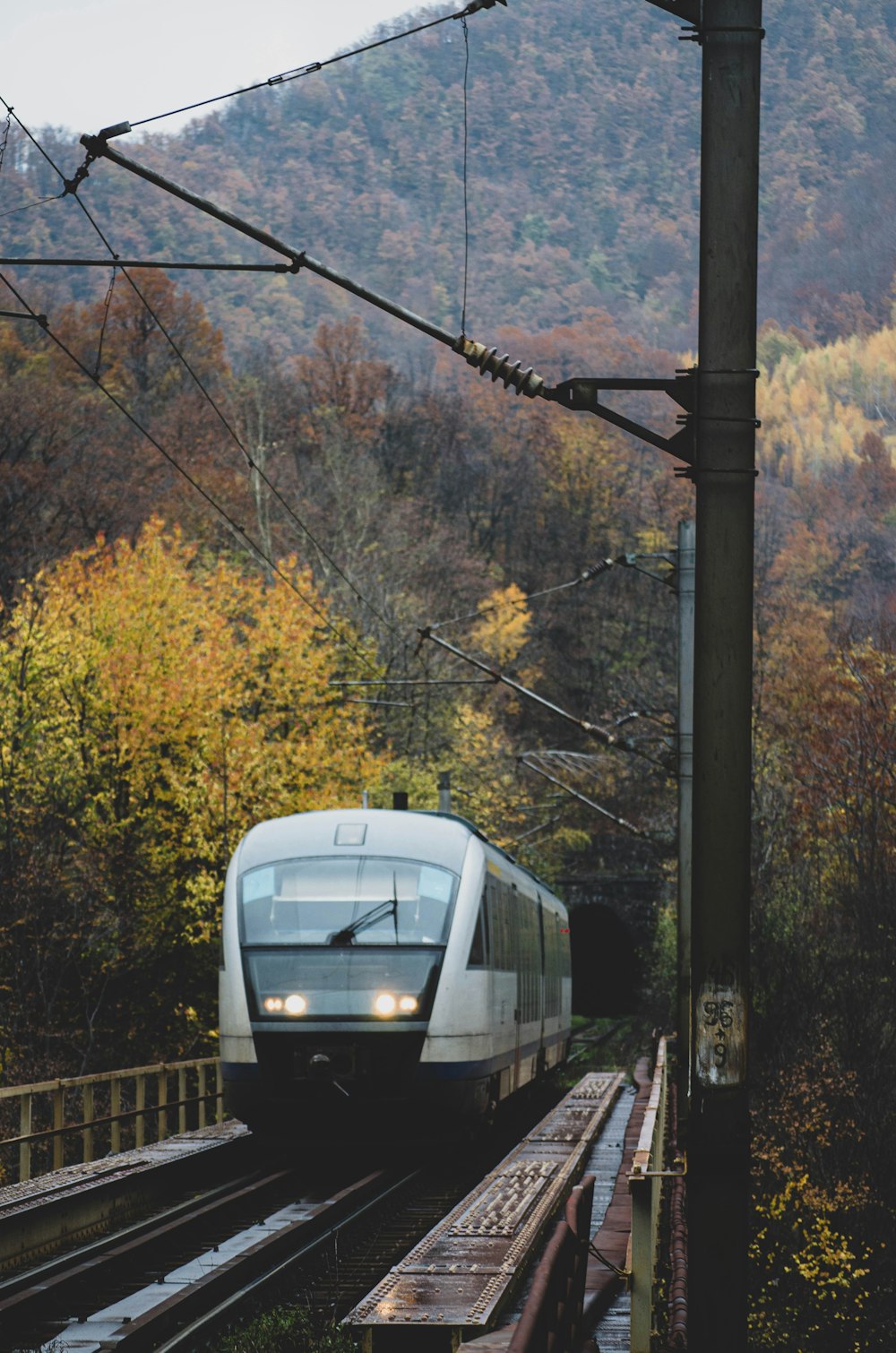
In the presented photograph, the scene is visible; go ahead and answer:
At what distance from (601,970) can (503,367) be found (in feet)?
219

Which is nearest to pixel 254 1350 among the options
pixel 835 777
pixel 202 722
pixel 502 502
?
pixel 202 722

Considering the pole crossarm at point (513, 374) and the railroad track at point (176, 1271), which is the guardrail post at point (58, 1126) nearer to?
the railroad track at point (176, 1271)

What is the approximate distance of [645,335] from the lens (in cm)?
13275

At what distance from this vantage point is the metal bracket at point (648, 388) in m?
6.96

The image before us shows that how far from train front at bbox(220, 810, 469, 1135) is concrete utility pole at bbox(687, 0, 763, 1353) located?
8.99 meters

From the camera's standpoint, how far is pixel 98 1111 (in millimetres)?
29156

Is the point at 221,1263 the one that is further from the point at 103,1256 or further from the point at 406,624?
the point at 406,624

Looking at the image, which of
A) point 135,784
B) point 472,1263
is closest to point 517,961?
point 472,1263

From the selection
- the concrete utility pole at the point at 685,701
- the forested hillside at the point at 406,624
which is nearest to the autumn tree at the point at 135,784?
the forested hillside at the point at 406,624

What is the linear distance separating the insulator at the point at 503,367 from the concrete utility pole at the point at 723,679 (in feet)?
4.73

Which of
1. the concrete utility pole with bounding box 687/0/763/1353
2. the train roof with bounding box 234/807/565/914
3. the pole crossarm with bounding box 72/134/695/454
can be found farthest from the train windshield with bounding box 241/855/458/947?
the concrete utility pole with bounding box 687/0/763/1353

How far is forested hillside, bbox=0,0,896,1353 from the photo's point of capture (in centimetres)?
3155

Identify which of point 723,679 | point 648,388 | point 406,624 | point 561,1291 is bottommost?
point 561,1291

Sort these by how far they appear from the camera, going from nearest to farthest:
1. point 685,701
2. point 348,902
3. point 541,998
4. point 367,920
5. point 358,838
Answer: point 367,920 → point 348,902 → point 358,838 → point 685,701 → point 541,998
